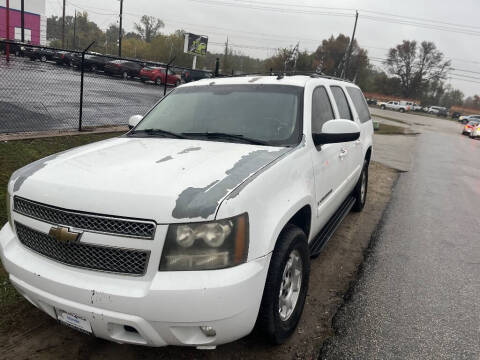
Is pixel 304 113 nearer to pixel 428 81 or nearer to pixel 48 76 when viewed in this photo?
pixel 48 76

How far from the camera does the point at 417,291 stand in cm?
363

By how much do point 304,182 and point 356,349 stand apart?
1219 mm

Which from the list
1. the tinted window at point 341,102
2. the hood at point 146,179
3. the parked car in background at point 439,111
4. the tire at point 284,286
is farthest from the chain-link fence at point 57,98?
the parked car in background at point 439,111

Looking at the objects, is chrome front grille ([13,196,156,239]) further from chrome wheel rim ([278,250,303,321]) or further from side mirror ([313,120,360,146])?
side mirror ([313,120,360,146])

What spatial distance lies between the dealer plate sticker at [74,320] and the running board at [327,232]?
5.97 ft

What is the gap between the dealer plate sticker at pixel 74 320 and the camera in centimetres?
209

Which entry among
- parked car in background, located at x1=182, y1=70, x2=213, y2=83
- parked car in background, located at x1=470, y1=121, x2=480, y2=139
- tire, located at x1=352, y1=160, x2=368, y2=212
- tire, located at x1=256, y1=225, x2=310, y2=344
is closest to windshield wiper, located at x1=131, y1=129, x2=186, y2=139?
tire, located at x1=256, y1=225, x2=310, y2=344

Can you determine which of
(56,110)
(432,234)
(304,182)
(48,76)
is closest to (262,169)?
(304,182)

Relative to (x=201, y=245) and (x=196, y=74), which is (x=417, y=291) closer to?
(x=201, y=245)

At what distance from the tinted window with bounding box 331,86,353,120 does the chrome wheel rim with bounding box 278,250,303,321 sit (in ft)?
6.94

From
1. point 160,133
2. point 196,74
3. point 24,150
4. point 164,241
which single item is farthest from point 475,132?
point 164,241

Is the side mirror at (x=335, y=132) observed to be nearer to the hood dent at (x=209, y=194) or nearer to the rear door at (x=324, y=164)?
the rear door at (x=324, y=164)

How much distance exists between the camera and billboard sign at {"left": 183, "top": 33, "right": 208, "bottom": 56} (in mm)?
44406

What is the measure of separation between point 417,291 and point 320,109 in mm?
1915
